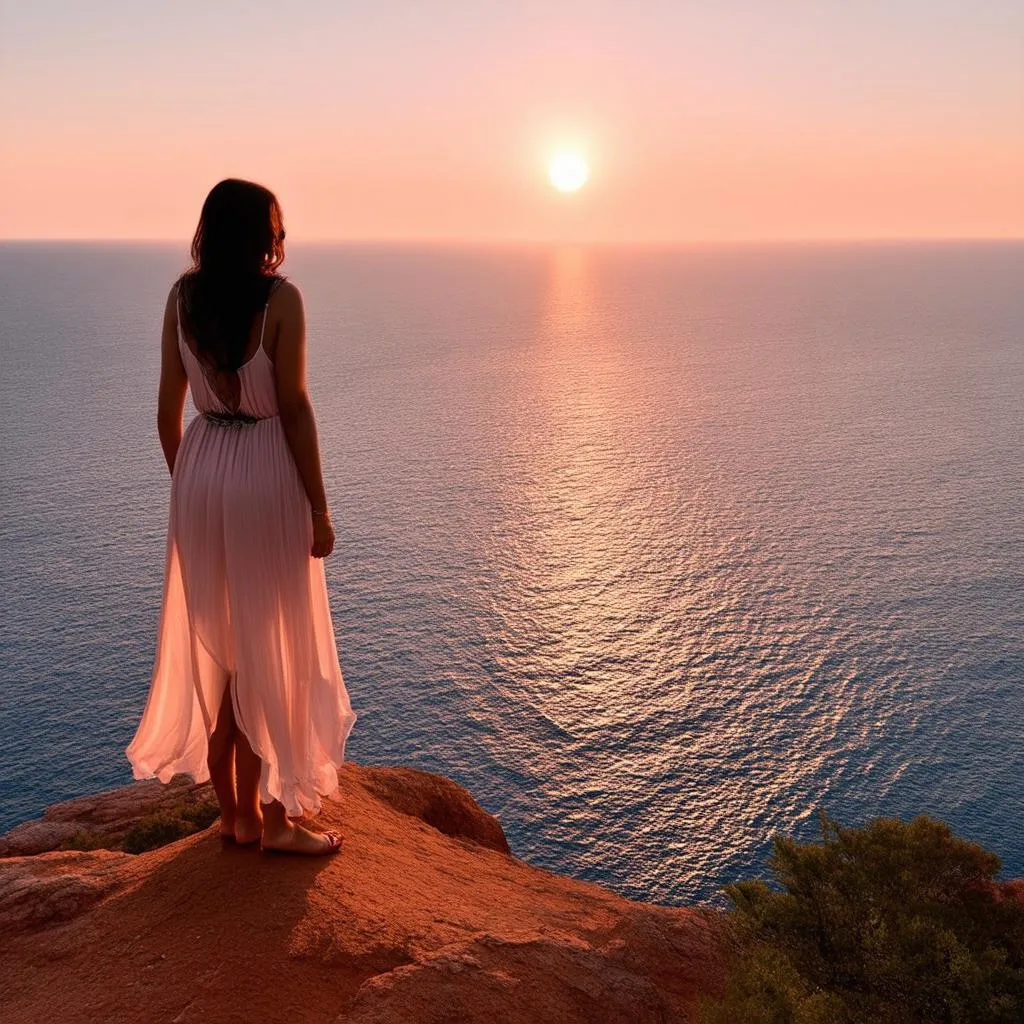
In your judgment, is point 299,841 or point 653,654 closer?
point 299,841

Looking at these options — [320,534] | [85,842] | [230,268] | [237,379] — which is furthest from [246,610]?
[85,842]

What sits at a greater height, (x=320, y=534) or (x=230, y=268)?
(x=230, y=268)

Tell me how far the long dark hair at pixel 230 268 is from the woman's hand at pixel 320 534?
1.40 m

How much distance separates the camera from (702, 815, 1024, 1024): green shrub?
13.8 meters

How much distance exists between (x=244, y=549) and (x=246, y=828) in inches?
114

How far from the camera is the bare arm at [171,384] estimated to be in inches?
298

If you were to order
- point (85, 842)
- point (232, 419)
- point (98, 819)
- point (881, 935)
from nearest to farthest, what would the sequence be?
point (232, 419)
point (881, 935)
point (85, 842)
point (98, 819)

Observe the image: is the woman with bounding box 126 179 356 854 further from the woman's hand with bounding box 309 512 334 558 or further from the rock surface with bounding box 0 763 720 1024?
the rock surface with bounding box 0 763 720 1024

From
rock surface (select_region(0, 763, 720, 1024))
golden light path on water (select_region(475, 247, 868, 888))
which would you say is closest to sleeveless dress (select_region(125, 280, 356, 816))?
rock surface (select_region(0, 763, 720, 1024))

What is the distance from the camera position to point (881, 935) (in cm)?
1770

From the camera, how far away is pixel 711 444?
143m

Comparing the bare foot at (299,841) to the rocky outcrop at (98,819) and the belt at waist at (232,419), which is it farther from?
the rocky outcrop at (98,819)

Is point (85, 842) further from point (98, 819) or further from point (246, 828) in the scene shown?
point (246, 828)

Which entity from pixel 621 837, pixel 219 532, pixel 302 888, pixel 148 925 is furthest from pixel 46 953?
pixel 621 837
